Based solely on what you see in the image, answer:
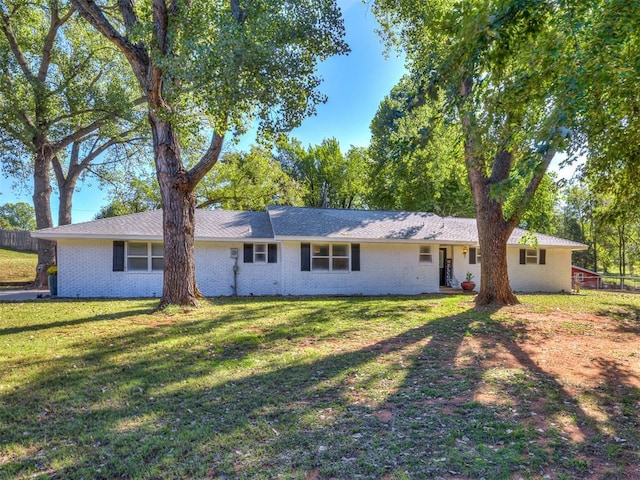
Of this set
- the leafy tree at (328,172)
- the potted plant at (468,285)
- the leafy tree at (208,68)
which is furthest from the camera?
the leafy tree at (328,172)

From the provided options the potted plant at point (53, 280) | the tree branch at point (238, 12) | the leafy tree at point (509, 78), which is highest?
the tree branch at point (238, 12)

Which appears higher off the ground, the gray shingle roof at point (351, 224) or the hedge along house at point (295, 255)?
the gray shingle roof at point (351, 224)

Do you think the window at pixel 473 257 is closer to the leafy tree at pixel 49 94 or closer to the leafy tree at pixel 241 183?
the leafy tree at pixel 241 183

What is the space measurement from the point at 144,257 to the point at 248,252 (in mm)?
3849

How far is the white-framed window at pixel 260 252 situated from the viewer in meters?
15.1

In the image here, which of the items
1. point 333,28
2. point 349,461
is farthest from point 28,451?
point 333,28

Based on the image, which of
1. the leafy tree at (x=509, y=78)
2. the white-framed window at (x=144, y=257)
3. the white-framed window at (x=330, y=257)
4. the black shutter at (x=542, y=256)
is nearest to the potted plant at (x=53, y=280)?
the white-framed window at (x=144, y=257)

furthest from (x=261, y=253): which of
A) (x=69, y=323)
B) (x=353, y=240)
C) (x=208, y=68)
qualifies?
(x=208, y=68)

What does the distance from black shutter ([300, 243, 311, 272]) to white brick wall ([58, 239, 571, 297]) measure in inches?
6.6

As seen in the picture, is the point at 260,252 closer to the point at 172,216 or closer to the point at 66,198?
the point at 172,216

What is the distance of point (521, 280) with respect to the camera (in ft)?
59.6

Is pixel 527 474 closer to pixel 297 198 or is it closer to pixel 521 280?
pixel 521 280

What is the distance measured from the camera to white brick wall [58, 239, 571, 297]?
44.4 feet

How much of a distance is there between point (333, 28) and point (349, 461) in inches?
391
